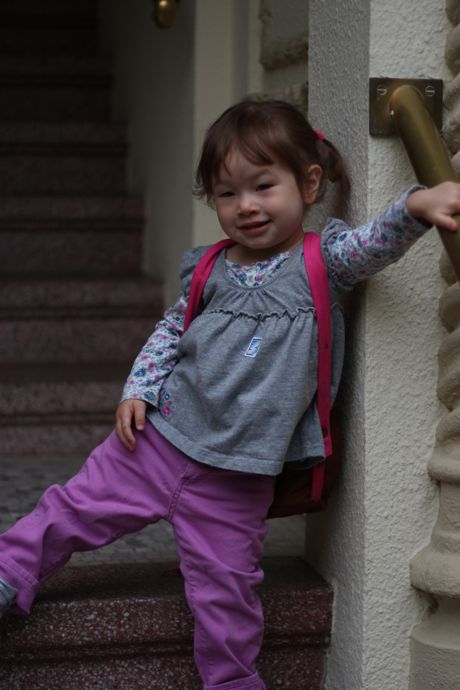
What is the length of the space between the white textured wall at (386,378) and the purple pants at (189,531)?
177mm

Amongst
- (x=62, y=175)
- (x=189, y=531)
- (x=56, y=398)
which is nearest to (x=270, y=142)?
(x=189, y=531)

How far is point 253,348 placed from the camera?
177cm

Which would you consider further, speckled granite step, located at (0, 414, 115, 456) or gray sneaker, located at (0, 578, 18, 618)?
speckled granite step, located at (0, 414, 115, 456)

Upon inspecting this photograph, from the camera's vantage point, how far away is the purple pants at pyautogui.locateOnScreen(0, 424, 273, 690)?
1784 millimetres

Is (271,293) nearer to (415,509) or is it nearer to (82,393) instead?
(415,509)

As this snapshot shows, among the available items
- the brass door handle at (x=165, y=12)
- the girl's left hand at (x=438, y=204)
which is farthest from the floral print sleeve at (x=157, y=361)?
the brass door handle at (x=165, y=12)

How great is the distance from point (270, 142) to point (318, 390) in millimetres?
414

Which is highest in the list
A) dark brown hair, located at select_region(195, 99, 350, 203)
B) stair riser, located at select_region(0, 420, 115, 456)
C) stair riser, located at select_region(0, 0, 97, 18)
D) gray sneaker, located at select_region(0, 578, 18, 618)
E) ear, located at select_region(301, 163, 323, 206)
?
stair riser, located at select_region(0, 0, 97, 18)

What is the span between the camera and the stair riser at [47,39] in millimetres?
4980

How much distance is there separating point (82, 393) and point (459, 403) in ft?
5.44

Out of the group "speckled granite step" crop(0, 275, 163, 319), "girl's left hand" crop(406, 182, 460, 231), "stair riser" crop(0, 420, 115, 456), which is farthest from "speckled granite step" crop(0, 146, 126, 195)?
"girl's left hand" crop(406, 182, 460, 231)

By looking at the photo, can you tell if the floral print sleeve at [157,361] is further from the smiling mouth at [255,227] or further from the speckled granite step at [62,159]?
the speckled granite step at [62,159]

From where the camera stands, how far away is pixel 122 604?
187cm

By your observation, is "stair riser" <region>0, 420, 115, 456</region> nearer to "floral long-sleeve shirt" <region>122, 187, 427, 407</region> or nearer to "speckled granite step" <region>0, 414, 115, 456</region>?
"speckled granite step" <region>0, 414, 115, 456</region>
